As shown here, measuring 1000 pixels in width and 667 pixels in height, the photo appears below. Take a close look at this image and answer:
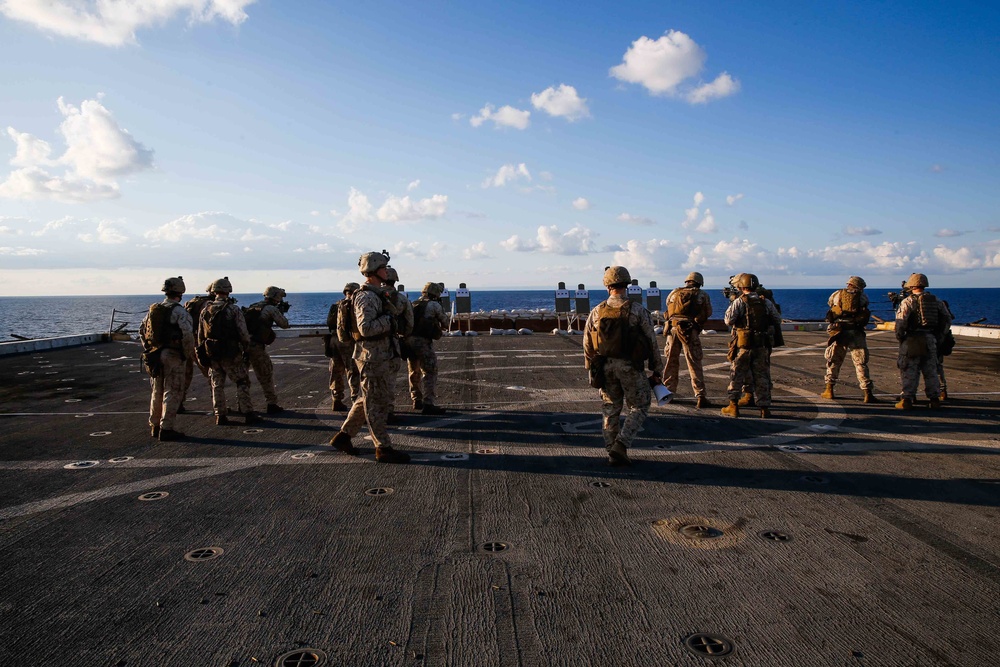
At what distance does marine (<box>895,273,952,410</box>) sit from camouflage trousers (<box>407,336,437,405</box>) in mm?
7476

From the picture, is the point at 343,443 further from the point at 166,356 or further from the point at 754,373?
the point at 754,373

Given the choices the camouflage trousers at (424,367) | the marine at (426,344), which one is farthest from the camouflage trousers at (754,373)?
the camouflage trousers at (424,367)

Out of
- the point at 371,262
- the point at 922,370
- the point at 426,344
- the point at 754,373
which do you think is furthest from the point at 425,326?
the point at 922,370

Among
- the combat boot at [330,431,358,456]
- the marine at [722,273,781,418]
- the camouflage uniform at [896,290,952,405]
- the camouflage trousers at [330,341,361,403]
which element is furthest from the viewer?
the camouflage uniform at [896,290,952,405]

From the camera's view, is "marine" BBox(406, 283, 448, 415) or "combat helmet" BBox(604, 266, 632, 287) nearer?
"combat helmet" BBox(604, 266, 632, 287)

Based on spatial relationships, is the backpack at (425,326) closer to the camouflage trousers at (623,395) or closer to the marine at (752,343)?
the camouflage trousers at (623,395)

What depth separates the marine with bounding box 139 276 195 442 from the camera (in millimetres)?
7992

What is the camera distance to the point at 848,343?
10094 millimetres

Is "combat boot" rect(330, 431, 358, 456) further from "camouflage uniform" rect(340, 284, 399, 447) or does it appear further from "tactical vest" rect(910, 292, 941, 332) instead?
"tactical vest" rect(910, 292, 941, 332)

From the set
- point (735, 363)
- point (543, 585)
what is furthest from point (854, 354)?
point (543, 585)

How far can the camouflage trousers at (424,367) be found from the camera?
9.50 meters

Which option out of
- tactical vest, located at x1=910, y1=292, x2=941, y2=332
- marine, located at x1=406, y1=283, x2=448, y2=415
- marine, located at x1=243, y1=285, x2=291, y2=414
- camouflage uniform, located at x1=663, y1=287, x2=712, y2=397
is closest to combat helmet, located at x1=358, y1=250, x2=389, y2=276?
marine, located at x1=406, y1=283, x2=448, y2=415

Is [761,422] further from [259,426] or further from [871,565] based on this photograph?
[259,426]

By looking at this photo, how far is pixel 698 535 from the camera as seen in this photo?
4.60m
